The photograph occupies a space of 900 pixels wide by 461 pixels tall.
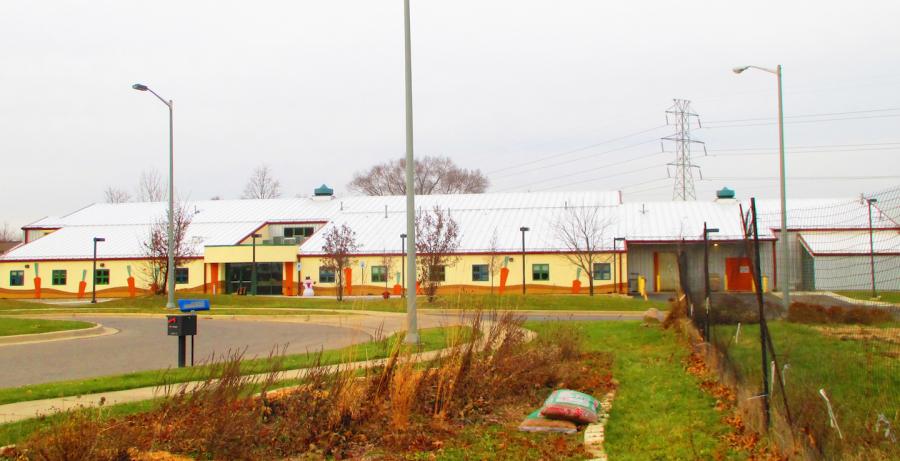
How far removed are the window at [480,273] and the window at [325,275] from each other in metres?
8.79

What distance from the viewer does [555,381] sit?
11062mm

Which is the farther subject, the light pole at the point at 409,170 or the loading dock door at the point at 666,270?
the loading dock door at the point at 666,270

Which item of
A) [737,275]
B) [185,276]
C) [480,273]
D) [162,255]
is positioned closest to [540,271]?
[480,273]

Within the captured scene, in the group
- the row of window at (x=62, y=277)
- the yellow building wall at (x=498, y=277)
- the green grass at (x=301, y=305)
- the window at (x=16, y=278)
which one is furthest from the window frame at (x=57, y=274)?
the yellow building wall at (x=498, y=277)

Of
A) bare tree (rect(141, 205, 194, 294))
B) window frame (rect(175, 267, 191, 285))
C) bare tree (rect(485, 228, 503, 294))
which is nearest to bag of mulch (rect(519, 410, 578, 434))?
bare tree (rect(485, 228, 503, 294))

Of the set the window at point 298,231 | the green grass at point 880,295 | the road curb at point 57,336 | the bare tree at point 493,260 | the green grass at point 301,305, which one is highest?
the window at point 298,231

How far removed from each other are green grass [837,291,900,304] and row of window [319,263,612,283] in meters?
32.4

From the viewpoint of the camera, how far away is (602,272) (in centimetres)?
4753

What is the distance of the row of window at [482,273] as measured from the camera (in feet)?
156

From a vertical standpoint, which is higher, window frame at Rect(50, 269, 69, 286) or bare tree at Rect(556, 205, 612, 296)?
bare tree at Rect(556, 205, 612, 296)

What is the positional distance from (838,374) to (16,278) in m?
56.5

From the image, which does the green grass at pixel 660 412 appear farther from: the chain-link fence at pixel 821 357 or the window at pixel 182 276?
the window at pixel 182 276

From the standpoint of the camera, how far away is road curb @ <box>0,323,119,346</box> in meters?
19.6

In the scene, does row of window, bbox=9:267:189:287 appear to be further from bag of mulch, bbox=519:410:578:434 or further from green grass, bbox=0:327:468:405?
bag of mulch, bbox=519:410:578:434
